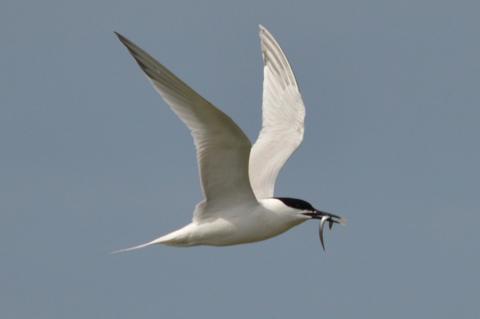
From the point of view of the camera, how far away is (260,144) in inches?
527

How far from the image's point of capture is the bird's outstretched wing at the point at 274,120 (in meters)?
13.0

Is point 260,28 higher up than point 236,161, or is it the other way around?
point 260,28

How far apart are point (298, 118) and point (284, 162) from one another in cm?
78

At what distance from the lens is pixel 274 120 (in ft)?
44.7

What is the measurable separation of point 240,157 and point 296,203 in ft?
3.67

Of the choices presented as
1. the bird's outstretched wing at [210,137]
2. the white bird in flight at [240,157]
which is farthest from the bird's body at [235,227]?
the bird's outstretched wing at [210,137]

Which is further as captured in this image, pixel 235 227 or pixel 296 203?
pixel 296 203

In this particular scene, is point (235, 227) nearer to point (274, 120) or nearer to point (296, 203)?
point (296, 203)

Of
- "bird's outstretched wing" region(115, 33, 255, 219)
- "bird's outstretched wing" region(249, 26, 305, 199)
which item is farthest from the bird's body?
"bird's outstretched wing" region(249, 26, 305, 199)

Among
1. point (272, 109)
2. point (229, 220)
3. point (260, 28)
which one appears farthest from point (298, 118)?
point (229, 220)

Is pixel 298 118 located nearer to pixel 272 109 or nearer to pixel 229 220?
pixel 272 109

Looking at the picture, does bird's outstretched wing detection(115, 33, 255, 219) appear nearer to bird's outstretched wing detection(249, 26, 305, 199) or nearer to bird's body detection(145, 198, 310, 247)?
bird's body detection(145, 198, 310, 247)

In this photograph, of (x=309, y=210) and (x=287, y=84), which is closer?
(x=309, y=210)

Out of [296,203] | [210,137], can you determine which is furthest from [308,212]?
[210,137]
